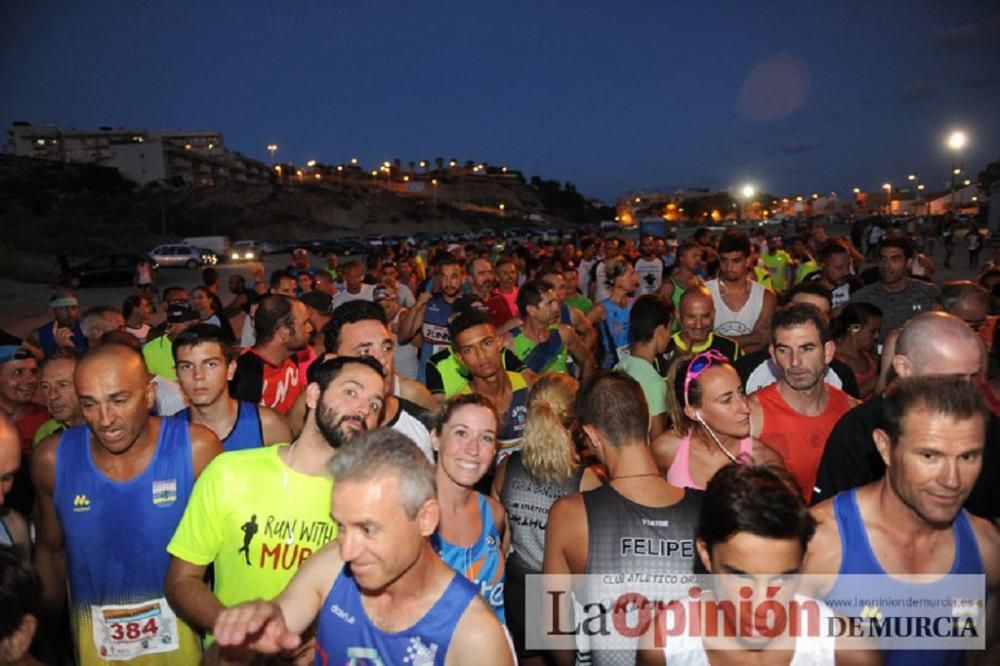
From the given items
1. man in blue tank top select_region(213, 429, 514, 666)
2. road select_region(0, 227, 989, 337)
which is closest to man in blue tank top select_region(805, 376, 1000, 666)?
man in blue tank top select_region(213, 429, 514, 666)

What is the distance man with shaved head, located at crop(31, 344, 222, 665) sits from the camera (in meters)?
3.16

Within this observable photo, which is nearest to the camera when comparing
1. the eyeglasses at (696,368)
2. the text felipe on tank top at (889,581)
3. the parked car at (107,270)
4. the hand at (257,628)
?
the hand at (257,628)

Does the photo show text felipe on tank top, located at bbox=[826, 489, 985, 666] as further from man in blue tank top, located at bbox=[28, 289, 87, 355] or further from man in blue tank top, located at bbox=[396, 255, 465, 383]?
man in blue tank top, located at bbox=[28, 289, 87, 355]

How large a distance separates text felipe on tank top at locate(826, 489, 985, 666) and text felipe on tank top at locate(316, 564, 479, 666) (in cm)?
158

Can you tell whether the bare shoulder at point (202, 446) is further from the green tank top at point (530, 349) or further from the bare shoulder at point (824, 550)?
the green tank top at point (530, 349)

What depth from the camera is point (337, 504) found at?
213 centimetres

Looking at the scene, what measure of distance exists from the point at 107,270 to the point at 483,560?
36.0m

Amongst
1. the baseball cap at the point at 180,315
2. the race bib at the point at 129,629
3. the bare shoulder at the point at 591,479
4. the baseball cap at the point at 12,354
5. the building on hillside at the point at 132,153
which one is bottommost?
the race bib at the point at 129,629

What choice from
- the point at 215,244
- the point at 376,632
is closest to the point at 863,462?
the point at 376,632

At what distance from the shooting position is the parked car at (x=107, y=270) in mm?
32300

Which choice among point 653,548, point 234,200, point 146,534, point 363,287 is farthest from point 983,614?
point 234,200

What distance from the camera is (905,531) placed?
2.66 metres

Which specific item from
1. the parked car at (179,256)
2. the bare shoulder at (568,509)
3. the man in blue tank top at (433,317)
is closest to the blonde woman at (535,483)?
the bare shoulder at (568,509)

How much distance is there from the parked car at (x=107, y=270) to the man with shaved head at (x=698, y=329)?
3286cm
